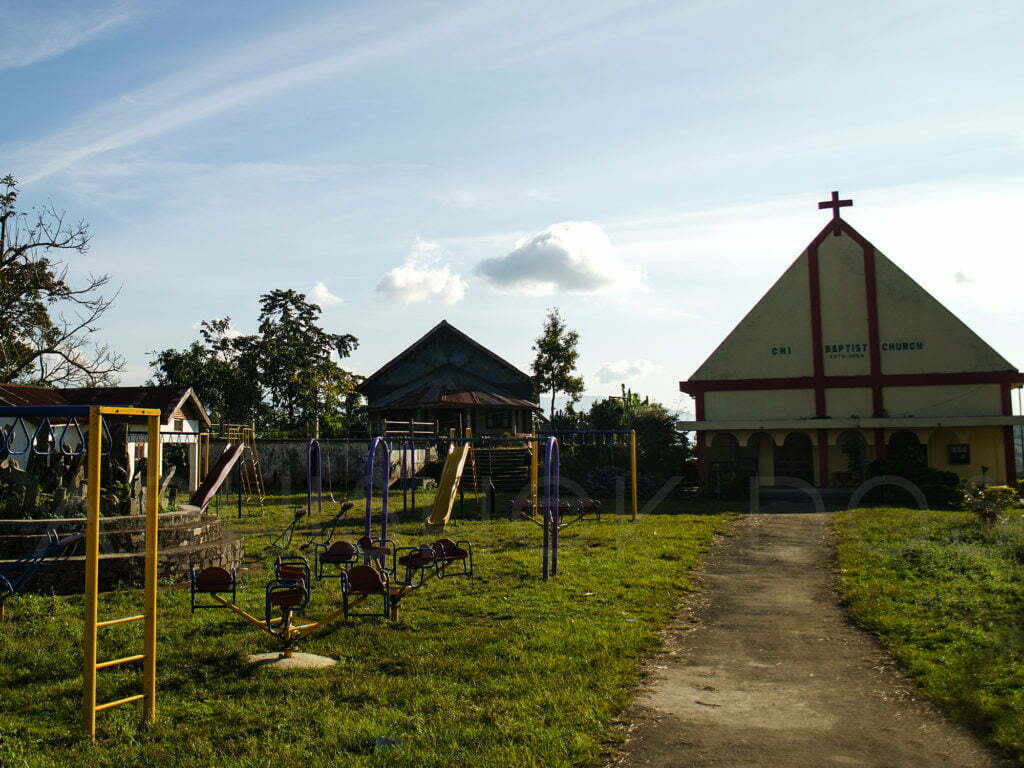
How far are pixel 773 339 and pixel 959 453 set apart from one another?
756 cm

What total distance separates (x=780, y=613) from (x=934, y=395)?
21.7m

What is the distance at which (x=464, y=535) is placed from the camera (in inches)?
747

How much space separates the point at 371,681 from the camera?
793 cm

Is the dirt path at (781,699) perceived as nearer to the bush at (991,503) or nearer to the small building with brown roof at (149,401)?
the bush at (991,503)

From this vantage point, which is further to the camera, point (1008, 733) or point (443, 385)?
point (443, 385)

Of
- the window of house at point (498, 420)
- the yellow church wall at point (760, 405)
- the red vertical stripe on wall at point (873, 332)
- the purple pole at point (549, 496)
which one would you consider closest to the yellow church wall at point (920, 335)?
the red vertical stripe on wall at point (873, 332)

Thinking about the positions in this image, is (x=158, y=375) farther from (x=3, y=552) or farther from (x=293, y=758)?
(x=293, y=758)

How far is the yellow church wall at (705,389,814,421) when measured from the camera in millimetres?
30406

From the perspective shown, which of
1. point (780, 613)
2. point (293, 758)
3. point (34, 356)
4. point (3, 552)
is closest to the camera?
point (293, 758)

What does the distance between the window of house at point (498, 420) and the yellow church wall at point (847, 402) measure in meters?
15.8

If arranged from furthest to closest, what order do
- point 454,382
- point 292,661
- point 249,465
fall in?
point 454,382 < point 249,465 < point 292,661

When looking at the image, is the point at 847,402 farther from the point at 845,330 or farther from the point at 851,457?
the point at 845,330

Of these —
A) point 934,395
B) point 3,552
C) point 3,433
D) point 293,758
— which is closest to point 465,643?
point 293,758

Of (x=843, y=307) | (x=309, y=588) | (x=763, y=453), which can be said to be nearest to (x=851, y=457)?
(x=763, y=453)
